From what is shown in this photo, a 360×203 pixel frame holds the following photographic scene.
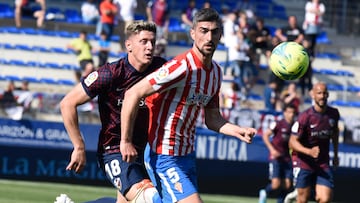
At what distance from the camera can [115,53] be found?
22375 millimetres

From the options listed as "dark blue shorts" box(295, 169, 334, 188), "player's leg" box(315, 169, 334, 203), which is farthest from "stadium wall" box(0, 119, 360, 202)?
"player's leg" box(315, 169, 334, 203)

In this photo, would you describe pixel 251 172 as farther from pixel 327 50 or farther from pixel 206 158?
pixel 327 50

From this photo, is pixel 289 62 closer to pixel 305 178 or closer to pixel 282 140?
pixel 305 178

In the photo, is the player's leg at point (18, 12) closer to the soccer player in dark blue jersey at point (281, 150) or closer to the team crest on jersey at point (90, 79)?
the soccer player in dark blue jersey at point (281, 150)

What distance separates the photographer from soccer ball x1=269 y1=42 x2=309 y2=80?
8.67 meters

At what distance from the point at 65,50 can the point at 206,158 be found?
6.82 metres

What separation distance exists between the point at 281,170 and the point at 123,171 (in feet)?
24.9

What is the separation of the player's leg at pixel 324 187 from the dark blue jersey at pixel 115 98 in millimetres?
4898

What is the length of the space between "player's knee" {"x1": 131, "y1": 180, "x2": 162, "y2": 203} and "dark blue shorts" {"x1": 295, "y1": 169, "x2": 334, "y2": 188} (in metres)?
5.25

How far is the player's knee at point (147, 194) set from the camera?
764 cm

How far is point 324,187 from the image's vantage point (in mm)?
12516

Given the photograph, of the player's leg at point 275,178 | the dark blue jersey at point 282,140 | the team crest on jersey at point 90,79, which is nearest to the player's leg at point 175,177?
the team crest on jersey at point 90,79

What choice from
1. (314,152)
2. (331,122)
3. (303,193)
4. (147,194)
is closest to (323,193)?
(303,193)

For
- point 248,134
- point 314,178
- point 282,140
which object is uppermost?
point 248,134
